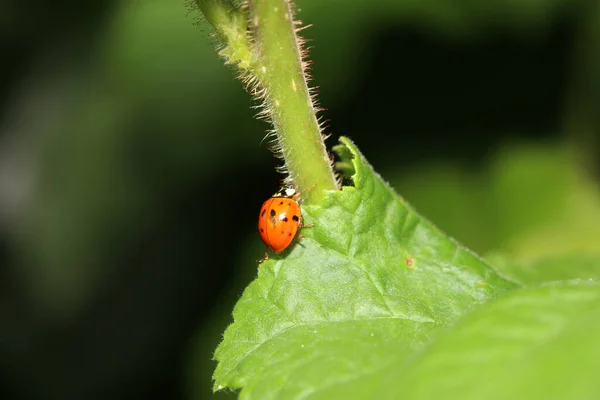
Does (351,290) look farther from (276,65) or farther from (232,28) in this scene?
(232,28)

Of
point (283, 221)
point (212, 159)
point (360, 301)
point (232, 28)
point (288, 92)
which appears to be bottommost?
point (212, 159)

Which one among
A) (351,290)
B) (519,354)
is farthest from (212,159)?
(519,354)

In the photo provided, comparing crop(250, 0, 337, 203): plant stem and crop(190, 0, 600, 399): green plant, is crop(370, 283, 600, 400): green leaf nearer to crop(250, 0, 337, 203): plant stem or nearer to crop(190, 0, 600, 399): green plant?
crop(190, 0, 600, 399): green plant

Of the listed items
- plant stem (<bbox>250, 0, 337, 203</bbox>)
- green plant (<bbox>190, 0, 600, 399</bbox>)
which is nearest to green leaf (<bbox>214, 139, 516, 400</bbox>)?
green plant (<bbox>190, 0, 600, 399</bbox>)

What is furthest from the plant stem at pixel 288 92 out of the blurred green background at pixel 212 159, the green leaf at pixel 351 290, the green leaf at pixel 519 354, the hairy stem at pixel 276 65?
the blurred green background at pixel 212 159

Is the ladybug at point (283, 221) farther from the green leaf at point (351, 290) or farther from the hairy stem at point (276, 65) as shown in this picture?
the hairy stem at point (276, 65)

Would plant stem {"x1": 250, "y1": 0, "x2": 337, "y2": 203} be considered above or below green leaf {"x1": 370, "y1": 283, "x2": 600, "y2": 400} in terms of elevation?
above
